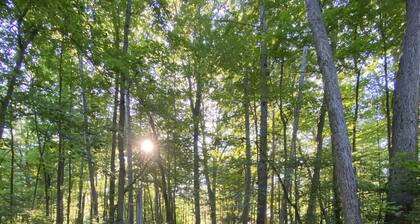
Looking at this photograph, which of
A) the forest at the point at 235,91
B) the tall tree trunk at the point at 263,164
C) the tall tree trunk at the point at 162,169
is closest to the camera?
the forest at the point at 235,91

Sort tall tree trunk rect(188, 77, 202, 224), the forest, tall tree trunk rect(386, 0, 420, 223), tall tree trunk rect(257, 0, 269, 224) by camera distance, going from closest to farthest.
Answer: the forest
tall tree trunk rect(386, 0, 420, 223)
tall tree trunk rect(257, 0, 269, 224)
tall tree trunk rect(188, 77, 202, 224)

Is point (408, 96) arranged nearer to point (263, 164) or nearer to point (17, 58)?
point (263, 164)

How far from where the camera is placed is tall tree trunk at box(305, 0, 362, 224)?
4.30 m

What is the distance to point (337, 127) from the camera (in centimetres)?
457

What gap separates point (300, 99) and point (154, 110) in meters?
4.15

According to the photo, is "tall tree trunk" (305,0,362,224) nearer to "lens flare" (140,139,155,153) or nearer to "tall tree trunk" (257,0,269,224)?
"tall tree trunk" (257,0,269,224)

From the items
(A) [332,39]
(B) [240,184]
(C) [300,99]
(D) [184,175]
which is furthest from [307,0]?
(B) [240,184]

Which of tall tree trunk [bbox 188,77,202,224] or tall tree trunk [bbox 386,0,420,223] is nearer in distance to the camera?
tall tree trunk [bbox 386,0,420,223]

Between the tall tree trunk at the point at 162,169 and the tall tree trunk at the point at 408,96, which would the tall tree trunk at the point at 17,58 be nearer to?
the tall tree trunk at the point at 162,169

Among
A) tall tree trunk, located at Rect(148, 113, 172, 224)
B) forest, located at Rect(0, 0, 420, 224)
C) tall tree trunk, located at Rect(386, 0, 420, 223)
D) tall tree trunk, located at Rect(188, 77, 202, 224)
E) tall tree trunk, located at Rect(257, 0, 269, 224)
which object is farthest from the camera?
tall tree trunk, located at Rect(148, 113, 172, 224)

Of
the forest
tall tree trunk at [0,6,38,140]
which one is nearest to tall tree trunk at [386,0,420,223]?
the forest

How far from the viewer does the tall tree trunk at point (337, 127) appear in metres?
4.30

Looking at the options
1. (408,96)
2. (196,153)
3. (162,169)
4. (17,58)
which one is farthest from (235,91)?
(17,58)

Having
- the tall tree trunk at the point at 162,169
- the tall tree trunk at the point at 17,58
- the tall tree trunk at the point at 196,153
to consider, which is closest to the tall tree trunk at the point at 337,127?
the tall tree trunk at the point at 17,58
